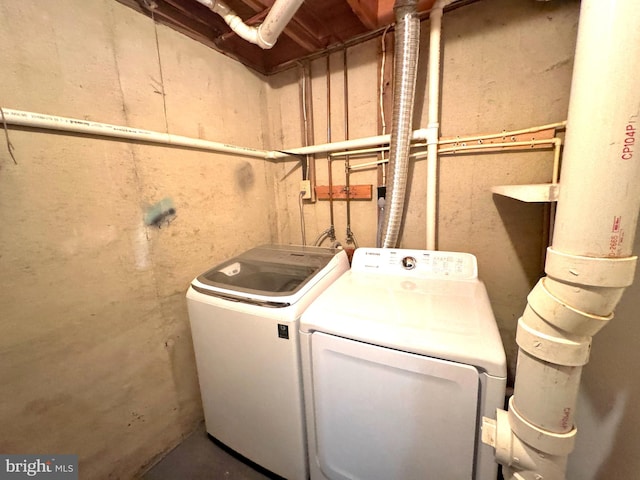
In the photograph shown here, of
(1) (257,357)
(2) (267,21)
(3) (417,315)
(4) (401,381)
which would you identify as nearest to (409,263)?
(3) (417,315)

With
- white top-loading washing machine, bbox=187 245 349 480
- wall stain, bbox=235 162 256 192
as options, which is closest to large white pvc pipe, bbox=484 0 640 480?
white top-loading washing machine, bbox=187 245 349 480

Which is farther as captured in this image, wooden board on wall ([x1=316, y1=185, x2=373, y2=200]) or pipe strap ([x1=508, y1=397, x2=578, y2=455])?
wooden board on wall ([x1=316, y1=185, x2=373, y2=200])

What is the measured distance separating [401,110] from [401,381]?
127 cm

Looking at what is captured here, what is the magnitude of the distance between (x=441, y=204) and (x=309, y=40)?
52.1 inches

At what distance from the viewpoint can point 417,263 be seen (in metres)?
1.32

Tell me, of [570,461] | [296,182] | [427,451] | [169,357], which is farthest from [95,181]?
[570,461]

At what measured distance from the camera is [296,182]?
1945 mm

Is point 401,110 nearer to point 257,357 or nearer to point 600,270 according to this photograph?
point 600,270

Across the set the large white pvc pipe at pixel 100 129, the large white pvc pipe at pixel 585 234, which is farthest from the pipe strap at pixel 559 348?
the large white pvc pipe at pixel 100 129

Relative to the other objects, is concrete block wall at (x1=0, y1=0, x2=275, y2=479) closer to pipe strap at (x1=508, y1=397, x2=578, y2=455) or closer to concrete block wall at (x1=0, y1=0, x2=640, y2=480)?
concrete block wall at (x1=0, y1=0, x2=640, y2=480)

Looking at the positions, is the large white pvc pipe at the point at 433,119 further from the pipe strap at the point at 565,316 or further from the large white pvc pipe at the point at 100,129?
the large white pvc pipe at the point at 100,129

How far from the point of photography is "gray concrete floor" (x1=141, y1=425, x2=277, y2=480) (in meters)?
1.27

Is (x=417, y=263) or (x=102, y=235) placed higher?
(x=102, y=235)

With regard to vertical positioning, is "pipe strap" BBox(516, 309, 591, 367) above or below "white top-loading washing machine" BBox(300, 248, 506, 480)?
above
